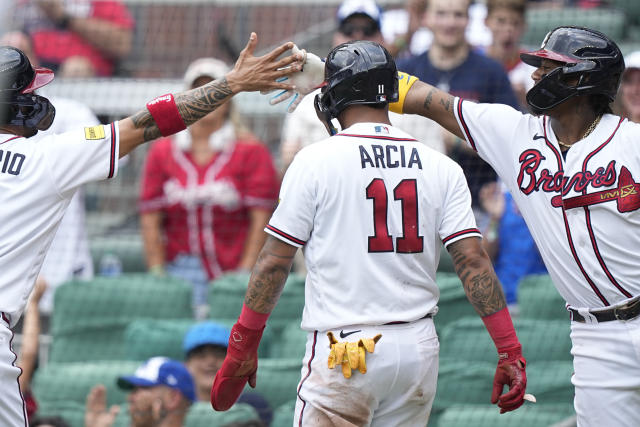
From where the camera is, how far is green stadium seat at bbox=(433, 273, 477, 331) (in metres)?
5.34

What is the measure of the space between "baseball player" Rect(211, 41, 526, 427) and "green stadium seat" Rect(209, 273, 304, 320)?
2.21m

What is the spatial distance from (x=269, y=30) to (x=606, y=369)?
572 centimetres

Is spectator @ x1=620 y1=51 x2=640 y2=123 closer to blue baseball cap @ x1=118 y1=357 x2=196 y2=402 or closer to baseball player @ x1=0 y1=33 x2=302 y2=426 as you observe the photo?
baseball player @ x1=0 y1=33 x2=302 y2=426

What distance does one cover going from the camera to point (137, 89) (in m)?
7.46

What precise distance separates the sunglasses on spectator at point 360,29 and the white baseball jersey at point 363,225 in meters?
2.63

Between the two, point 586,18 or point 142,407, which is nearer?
point 142,407

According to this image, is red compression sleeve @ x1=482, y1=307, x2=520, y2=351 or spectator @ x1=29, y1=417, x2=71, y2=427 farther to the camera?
spectator @ x1=29, y1=417, x2=71, y2=427

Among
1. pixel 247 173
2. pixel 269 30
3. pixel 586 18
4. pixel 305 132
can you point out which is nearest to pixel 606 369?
pixel 305 132

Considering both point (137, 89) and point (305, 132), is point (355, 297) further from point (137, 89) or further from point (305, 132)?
point (137, 89)

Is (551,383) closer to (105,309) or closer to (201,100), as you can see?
(201,100)

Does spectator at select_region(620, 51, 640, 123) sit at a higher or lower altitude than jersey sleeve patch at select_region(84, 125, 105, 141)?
higher

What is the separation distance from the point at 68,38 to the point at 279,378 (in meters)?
3.80

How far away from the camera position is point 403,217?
3.27 meters

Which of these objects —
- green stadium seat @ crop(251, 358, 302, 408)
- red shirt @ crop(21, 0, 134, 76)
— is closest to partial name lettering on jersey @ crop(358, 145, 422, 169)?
green stadium seat @ crop(251, 358, 302, 408)
